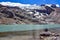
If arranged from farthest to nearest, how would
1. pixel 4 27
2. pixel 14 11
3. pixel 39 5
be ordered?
pixel 39 5 → pixel 14 11 → pixel 4 27

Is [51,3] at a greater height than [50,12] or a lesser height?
greater

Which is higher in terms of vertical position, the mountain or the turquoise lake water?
the mountain

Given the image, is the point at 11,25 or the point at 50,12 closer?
the point at 11,25

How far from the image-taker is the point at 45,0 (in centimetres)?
389

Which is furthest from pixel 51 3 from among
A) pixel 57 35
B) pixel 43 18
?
pixel 57 35

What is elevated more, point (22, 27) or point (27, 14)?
point (27, 14)

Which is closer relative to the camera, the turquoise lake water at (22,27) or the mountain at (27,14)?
the turquoise lake water at (22,27)

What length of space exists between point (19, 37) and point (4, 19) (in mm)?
557

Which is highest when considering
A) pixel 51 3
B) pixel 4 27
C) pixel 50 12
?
pixel 51 3

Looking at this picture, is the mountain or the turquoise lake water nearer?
the turquoise lake water

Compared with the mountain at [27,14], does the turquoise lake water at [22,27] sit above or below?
below

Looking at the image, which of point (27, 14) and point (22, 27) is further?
point (27, 14)

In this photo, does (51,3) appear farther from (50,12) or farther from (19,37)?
(19,37)

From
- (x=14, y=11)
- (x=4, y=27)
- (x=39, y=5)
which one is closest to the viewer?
(x=4, y=27)
